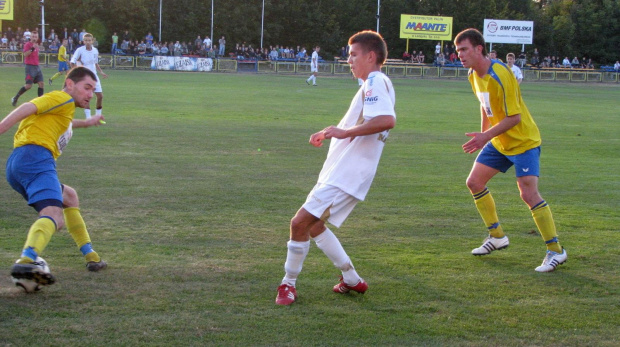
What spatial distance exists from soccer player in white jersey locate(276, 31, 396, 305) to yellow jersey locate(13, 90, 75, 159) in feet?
6.57

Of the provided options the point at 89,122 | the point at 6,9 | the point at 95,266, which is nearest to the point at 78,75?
the point at 89,122

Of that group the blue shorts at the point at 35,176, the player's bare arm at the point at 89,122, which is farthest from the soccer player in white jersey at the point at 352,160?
the player's bare arm at the point at 89,122

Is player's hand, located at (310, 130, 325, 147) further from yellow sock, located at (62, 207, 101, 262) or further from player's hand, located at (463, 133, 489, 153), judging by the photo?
yellow sock, located at (62, 207, 101, 262)

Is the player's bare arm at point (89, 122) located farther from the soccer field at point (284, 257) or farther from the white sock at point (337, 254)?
the white sock at point (337, 254)

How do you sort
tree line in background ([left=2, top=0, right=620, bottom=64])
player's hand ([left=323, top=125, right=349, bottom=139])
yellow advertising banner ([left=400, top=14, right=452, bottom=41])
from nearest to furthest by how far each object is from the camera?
player's hand ([left=323, top=125, right=349, bottom=139]) < tree line in background ([left=2, top=0, right=620, bottom=64]) < yellow advertising banner ([left=400, top=14, right=452, bottom=41])

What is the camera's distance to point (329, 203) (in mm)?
4746

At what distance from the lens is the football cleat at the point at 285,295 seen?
15.8 feet

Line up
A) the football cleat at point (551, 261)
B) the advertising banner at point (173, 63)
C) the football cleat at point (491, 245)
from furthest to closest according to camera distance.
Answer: the advertising banner at point (173, 63), the football cleat at point (491, 245), the football cleat at point (551, 261)

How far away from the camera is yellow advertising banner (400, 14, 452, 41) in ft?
196

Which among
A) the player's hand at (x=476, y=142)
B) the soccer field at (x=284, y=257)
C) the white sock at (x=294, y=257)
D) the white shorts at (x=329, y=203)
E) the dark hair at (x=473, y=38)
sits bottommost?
the soccer field at (x=284, y=257)

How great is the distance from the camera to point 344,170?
4.79 m

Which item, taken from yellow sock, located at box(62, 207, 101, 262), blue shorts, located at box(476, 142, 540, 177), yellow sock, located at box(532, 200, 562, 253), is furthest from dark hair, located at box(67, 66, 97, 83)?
yellow sock, located at box(532, 200, 562, 253)

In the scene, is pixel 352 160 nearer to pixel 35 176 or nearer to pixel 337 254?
pixel 337 254

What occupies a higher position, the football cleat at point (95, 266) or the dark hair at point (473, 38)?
the dark hair at point (473, 38)
